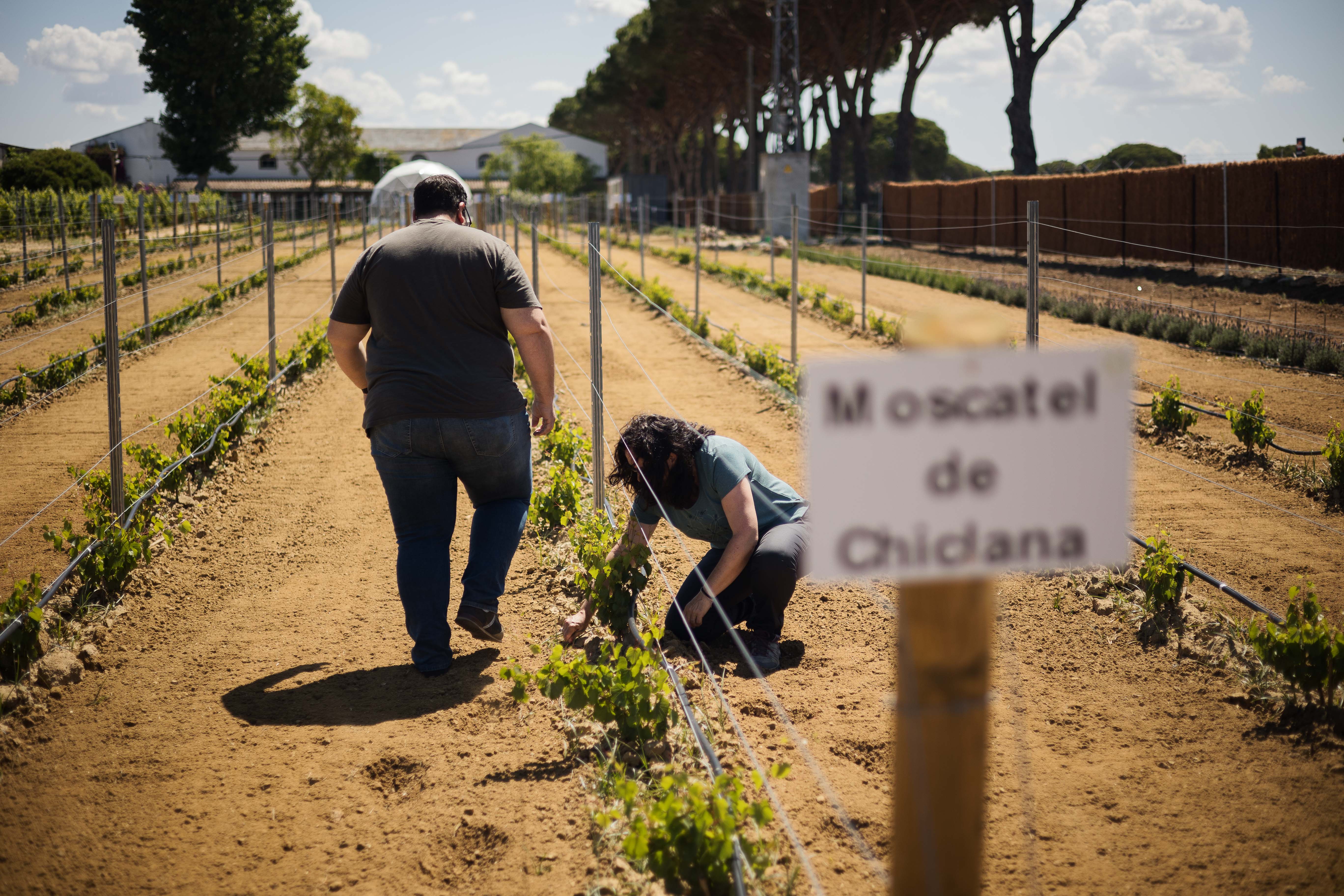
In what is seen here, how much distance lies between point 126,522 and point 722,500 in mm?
3415

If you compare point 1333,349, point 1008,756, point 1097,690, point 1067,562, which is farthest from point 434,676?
point 1333,349

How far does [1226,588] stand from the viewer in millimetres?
4207

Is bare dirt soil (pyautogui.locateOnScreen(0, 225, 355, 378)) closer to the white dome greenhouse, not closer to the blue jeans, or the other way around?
the blue jeans

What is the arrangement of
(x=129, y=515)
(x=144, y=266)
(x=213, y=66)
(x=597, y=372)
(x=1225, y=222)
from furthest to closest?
(x=213, y=66), (x=1225, y=222), (x=144, y=266), (x=129, y=515), (x=597, y=372)

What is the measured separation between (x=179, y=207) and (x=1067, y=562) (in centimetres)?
3820

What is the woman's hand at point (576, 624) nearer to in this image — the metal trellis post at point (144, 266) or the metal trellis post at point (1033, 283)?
the metal trellis post at point (1033, 283)

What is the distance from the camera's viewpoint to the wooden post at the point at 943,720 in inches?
54.0

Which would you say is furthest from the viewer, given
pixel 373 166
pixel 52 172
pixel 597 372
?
pixel 373 166

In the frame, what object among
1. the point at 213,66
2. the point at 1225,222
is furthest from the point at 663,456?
the point at 213,66

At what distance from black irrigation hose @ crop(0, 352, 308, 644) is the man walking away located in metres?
1.42

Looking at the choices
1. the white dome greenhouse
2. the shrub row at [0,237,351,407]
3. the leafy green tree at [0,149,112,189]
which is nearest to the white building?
the white dome greenhouse

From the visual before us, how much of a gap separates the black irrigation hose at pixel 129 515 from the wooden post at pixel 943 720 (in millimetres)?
3477

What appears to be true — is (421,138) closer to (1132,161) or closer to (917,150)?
(917,150)

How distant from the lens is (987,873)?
2.66 meters
